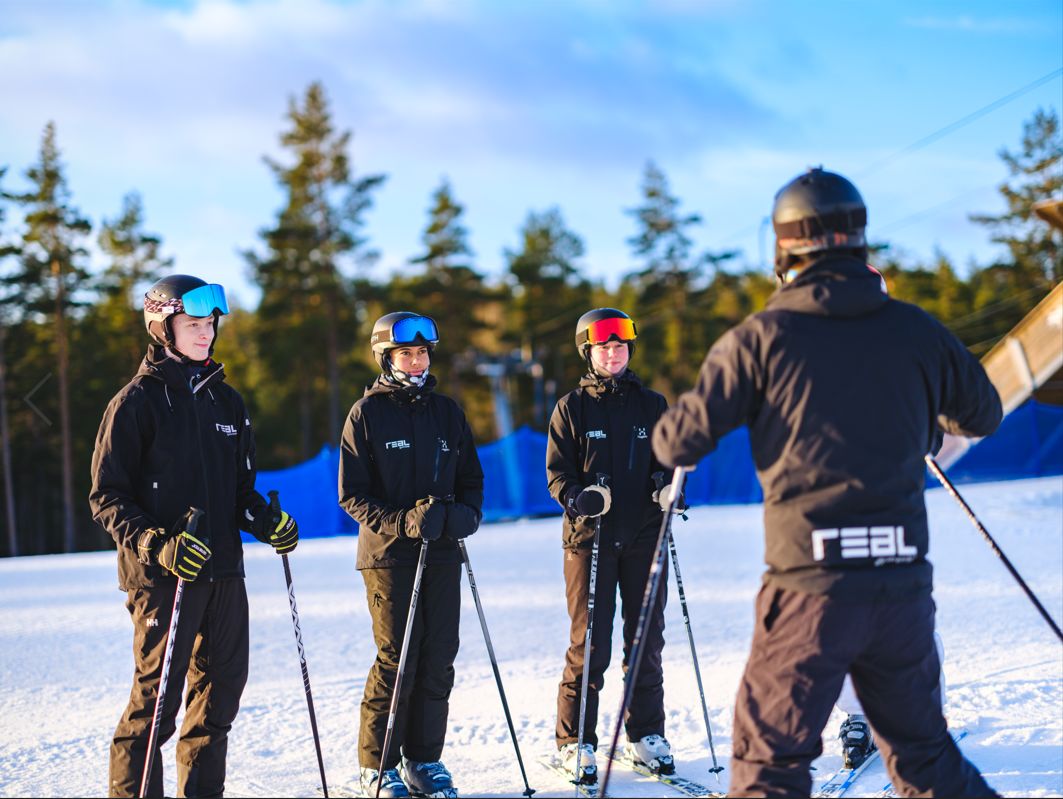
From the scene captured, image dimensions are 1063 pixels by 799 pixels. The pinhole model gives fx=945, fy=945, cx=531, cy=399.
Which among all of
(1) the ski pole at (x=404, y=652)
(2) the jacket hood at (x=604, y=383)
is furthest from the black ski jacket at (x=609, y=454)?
(1) the ski pole at (x=404, y=652)

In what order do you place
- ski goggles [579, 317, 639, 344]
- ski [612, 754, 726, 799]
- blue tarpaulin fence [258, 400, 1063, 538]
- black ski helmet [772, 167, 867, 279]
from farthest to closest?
blue tarpaulin fence [258, 400, 1063, 538] → ski goggles [579, 317, 639, 344] → ski [612, 754, 726, 799] → black ski helmet [772, 167, 867, 279]

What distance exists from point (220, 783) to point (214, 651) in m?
0.56

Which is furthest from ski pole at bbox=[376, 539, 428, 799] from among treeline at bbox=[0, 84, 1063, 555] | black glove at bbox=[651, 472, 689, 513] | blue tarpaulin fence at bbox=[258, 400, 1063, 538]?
treeline at bbox=[0, 84, 1063, 555]

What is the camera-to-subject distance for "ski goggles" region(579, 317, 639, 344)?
4.86 metres

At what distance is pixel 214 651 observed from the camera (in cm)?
394

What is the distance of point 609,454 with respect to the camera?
4.82m

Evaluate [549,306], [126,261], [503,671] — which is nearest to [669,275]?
[549,306]

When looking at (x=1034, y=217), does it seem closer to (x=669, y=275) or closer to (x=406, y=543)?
(x=669, y=275)

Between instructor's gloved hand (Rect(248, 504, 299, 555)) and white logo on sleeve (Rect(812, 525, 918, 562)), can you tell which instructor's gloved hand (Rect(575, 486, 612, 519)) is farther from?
white logo on sleeve (Rect(812, 525, 918, 562))

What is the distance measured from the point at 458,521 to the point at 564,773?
4.36 ft

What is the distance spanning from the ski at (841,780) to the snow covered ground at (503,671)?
Answer: 13 cm

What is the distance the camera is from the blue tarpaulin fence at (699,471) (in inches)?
667

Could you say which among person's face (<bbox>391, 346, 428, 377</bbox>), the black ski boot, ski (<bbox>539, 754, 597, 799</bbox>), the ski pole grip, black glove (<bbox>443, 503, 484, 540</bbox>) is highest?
person's face (<bbox>391, 346, 428, 377</bbox>)

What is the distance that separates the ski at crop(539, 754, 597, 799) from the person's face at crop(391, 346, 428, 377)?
2.02 m
